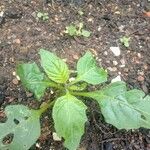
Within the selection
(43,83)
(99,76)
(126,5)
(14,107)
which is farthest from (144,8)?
(14,107)

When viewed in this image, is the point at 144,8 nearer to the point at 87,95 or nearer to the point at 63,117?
the point at 87,95

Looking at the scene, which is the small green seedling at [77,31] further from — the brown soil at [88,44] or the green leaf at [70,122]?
the green leaf at [70,122]

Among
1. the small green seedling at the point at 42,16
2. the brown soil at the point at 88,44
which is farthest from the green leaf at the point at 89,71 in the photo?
the small green seedling at the point at 42,16

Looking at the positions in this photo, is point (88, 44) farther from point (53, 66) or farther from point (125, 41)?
point (53, 66)

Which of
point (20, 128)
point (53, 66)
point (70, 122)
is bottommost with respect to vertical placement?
point (20, 128)

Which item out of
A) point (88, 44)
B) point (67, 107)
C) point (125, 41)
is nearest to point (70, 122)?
point (67, 107)
